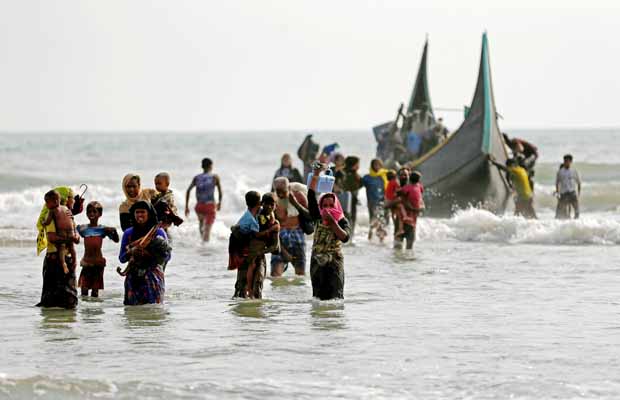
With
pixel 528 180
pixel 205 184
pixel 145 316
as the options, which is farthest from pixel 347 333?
pixel 528 180

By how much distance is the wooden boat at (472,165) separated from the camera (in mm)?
25953

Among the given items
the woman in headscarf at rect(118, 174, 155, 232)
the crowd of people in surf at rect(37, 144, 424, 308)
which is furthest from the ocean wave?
the woman in headscarf at rect(118, 174, 155, 232)

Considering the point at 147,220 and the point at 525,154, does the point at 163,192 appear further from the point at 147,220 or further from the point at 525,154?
Answer: the point at 525,154

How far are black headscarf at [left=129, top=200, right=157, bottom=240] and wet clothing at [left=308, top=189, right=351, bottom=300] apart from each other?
133 cm

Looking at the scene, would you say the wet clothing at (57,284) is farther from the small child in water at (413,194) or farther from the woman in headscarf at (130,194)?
the small child in water at (413,194)

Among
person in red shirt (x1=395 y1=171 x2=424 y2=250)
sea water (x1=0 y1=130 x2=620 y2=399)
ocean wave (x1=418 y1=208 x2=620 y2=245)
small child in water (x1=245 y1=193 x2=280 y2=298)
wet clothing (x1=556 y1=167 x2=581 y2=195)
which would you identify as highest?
wet clothing (x1=556 y1=167 x2=581 y2=195)

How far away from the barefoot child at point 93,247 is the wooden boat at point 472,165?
1454 centimetres

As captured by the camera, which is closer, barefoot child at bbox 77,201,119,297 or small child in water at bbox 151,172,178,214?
small child in water at bbox 151,172,178,214

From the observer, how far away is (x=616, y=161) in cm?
6028

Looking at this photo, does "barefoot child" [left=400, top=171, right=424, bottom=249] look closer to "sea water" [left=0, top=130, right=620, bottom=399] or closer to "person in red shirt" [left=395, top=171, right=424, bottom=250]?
"person in red shirt" [left=395, top=171, right=424, bottom=250]

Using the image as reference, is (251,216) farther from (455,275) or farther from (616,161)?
(616,161)

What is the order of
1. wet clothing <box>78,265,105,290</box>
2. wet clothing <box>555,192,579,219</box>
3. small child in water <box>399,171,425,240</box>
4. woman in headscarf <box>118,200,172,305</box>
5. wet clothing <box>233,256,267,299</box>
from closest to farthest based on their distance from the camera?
1. woman in headscarf <box>118,200,172,305</box>
2. wet clothing <box>233,256,267,299</box>
3. wet clothing <box>78,265,105,290</box>
4. small child in water <box>399,171,425,240</box>
5. wet clothing <box>555,192,579,219</box>

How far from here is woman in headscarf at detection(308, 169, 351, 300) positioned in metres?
11.1

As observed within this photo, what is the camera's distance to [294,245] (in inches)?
539
